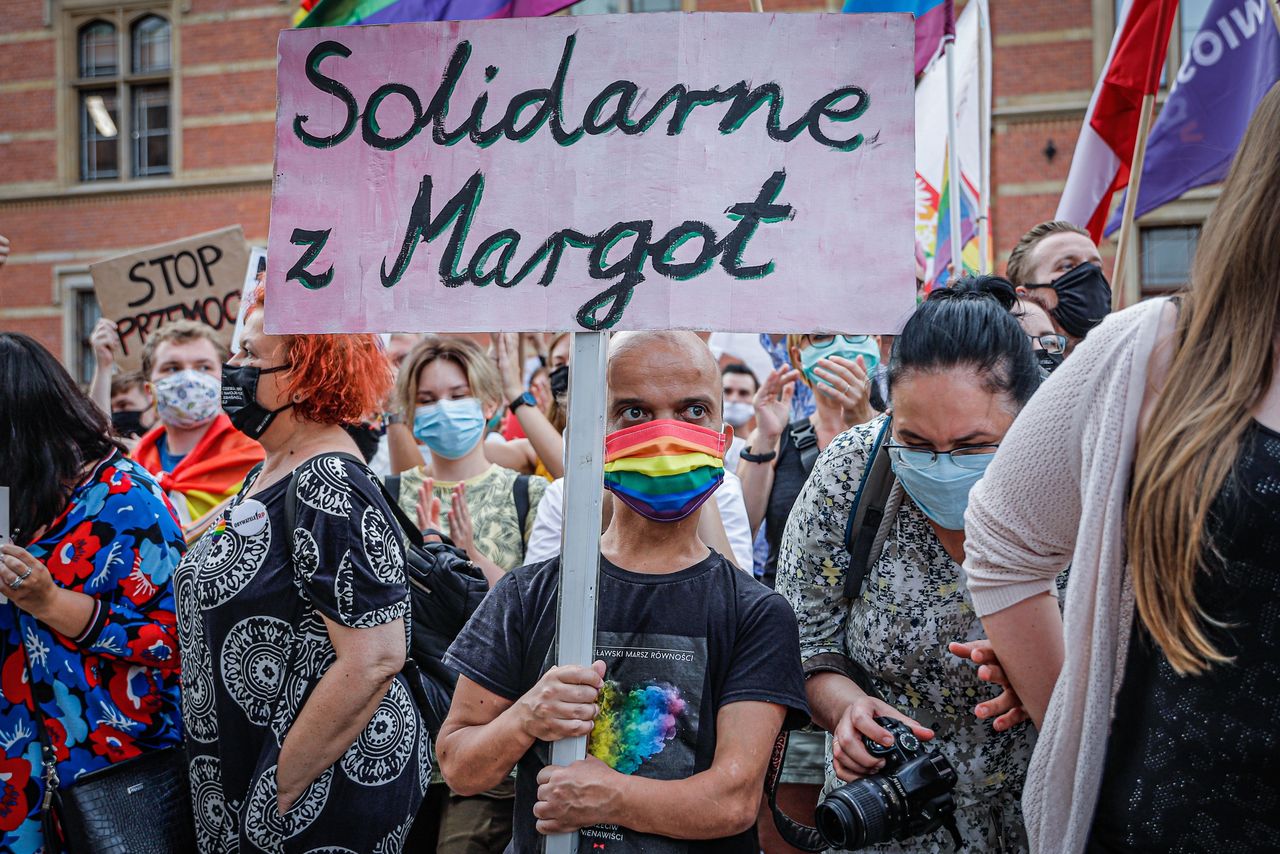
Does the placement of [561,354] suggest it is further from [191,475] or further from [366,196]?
[366,196]

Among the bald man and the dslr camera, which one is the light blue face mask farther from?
the dslr camera

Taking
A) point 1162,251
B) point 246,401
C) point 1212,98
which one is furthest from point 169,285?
point 1162,251

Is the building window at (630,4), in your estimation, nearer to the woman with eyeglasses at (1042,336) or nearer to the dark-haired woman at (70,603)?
the woman with eyeglasses at (1042,336)

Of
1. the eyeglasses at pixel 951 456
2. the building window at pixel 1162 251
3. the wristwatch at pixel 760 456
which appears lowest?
the wristwatch at pixel 760 456

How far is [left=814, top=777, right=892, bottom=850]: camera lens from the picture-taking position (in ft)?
5.94

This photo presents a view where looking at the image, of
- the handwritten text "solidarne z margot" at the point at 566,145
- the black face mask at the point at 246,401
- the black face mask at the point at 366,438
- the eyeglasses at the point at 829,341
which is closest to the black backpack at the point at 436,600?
the black face mask at the point at 246,401

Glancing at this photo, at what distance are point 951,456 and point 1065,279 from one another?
1.80 m

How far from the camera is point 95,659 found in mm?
2750

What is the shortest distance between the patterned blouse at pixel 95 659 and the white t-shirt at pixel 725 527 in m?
0.90

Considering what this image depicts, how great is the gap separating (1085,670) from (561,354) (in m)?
3.37

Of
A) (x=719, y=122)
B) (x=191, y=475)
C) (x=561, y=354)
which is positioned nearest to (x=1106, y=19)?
(x=561, y=354)

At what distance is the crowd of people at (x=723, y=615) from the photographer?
137 centimetres

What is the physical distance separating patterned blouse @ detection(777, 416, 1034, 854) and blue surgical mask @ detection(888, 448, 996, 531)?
0.10m

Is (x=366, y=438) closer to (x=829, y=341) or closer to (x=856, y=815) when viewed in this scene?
(x=829, y=341)
